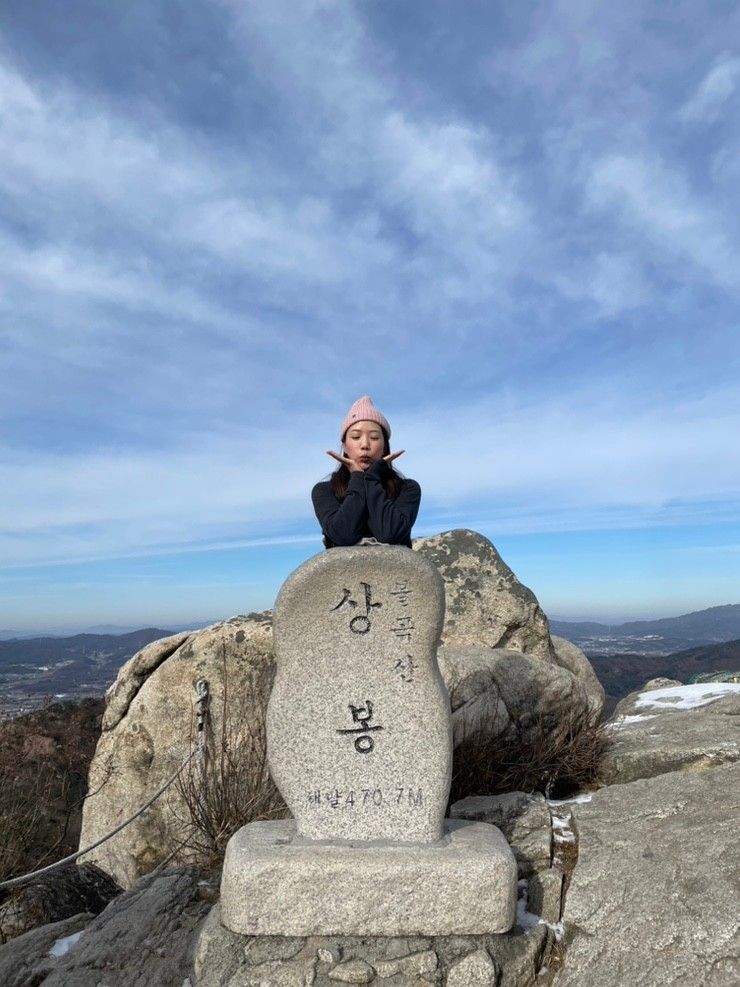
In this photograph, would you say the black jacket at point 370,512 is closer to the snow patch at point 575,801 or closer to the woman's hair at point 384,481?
the woman's hair at point 384,481

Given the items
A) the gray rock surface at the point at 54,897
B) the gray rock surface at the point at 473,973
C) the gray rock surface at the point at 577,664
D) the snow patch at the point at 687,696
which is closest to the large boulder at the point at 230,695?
the gray rock surface at the point at 54,897

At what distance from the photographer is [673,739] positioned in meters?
6.43

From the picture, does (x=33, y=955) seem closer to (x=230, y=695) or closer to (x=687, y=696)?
(x=230, y=695)

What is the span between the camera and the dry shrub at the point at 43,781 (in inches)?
247

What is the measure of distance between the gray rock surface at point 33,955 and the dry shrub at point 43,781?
125 centimetres

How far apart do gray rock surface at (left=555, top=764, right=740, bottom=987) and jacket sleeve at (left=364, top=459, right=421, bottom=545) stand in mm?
2239

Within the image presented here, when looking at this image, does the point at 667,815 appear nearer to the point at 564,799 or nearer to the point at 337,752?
the point at 564,799

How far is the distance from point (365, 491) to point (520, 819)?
2.54m

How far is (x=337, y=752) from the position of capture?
402 cm

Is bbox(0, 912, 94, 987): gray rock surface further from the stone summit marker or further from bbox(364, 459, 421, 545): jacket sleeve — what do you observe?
bbox(364, 459, 421, 545): jacket sleeve

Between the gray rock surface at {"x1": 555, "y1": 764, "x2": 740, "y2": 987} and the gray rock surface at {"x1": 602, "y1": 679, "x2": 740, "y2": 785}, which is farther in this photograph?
the gray rock surface at {"x1": 602, "y1": 679, "x2": 740, "y2": 785}

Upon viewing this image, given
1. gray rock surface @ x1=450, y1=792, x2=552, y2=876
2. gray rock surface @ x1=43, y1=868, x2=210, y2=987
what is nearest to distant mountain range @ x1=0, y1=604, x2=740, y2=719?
gray rock surface @ x1=43, y1=868, x2=210, y2=987

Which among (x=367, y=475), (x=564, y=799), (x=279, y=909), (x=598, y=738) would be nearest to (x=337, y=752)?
(x=279, y=909)

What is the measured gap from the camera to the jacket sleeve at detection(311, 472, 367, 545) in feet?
13.6
